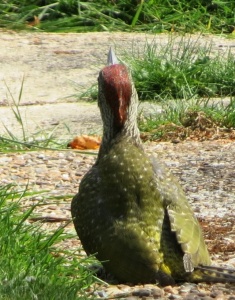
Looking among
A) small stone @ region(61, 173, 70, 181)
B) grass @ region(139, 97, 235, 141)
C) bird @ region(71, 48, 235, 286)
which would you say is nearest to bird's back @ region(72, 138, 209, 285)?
bird @ region(71, 48, 235, 286)

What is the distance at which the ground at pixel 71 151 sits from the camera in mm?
6466

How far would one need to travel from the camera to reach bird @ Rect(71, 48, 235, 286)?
538 cm

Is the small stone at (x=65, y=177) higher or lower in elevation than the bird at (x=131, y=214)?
lower

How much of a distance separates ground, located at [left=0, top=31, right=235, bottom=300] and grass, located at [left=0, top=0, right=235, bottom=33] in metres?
0.34

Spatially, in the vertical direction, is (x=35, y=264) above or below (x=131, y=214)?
below

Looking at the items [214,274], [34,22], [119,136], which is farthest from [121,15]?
[214,274]

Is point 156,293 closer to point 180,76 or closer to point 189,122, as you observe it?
point 189,122

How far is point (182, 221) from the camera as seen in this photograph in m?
5.51

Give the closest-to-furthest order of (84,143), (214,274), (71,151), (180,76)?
(214,274), (71,151), (84,143), (180,76)

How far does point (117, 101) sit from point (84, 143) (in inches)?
118

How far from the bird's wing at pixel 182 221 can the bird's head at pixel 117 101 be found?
0.78 feet

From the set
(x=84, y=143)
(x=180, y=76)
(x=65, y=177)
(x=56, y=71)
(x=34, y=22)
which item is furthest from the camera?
(x=34, y=22)

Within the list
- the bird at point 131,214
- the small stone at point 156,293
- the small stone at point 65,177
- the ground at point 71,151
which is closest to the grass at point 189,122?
the ground at point 71,151

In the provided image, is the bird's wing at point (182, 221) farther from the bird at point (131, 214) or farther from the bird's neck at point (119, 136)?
the bird's neck at point (119, 136)
